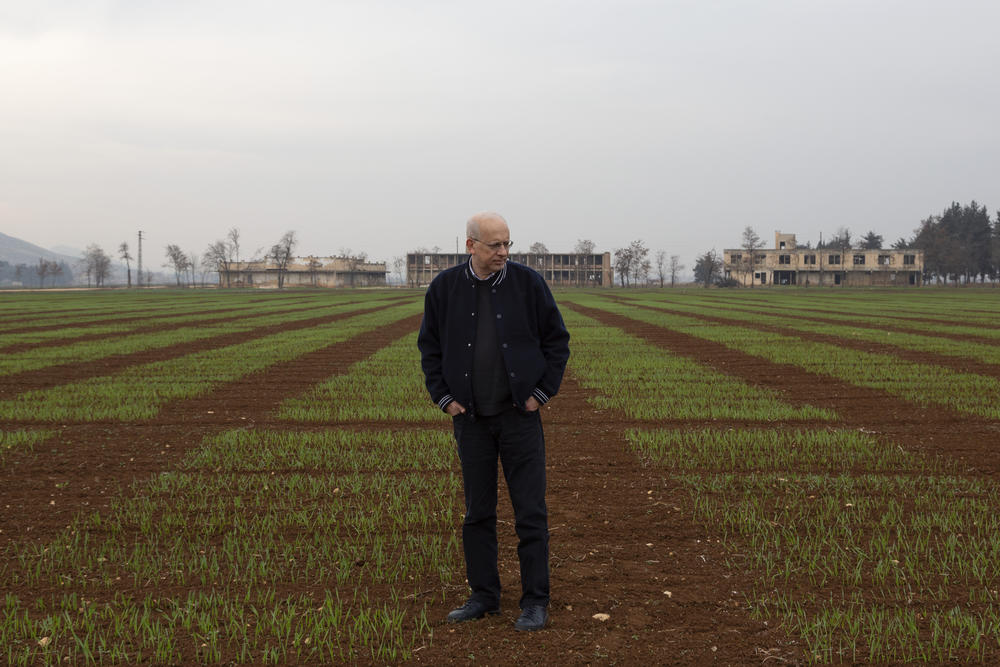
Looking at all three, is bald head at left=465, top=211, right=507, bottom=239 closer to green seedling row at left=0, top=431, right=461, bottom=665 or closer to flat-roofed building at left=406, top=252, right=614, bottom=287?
green seedling row at left=0, top=431, right=461, bottom=665

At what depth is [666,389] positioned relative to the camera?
1677 centimetres

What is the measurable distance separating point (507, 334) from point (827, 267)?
534 feet

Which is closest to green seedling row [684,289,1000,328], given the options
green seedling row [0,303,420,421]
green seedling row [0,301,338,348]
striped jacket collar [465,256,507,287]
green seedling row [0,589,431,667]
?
green seedling row [0,303,420,421]

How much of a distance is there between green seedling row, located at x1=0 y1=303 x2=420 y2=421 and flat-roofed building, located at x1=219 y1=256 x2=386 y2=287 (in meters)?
156

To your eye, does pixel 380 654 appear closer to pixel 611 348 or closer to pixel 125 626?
pixel 125 626

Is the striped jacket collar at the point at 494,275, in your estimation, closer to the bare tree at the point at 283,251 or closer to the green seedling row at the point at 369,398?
the green seedling row at the point at 369,398

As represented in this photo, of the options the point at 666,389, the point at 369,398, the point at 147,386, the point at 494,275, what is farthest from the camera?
the point at 147,386

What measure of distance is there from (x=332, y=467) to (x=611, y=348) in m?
17.0

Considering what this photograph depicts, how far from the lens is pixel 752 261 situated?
502ft

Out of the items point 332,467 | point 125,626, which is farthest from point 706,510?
point 125,626

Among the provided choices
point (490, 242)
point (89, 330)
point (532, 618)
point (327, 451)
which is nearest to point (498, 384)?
point (490, 242)

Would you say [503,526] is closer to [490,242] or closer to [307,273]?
[490,242]

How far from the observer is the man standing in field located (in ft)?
17.4

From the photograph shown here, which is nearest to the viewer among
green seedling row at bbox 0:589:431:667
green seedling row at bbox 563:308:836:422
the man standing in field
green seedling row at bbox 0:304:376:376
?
green seedling row at bbox 0:589:431:667
